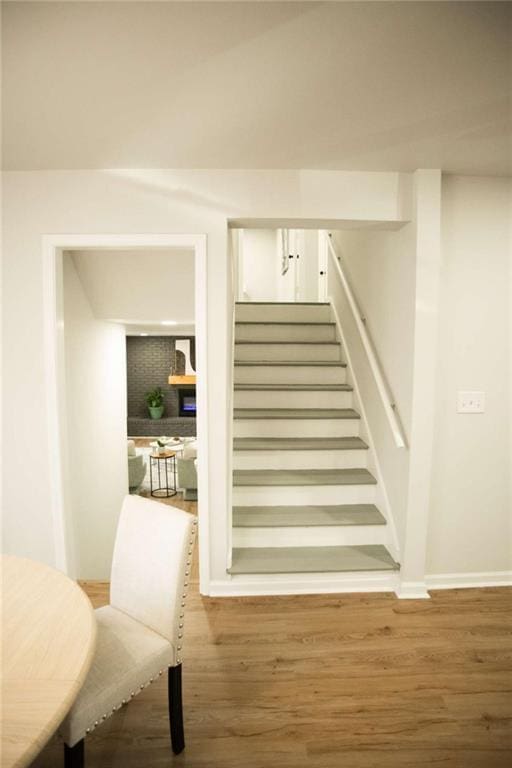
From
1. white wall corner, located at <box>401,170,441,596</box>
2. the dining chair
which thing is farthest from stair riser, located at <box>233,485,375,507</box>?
the dining chair

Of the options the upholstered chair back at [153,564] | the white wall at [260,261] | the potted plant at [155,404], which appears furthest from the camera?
the potted plant at [155,404]

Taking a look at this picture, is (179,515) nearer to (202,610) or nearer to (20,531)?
(202,610)

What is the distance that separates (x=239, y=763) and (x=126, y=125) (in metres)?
2.68

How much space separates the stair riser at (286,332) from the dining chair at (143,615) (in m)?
2.81

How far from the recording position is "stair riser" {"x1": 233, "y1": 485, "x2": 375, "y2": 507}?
3121 millimetres

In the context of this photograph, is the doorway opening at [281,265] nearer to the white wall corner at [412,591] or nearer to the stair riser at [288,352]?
the stair riser at [288,352]

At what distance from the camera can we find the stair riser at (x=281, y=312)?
184 inches

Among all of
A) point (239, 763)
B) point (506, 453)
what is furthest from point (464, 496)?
point (239, 763)

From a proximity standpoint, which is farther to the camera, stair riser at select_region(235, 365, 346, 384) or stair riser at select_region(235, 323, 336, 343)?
stair riser at select_region(235, 323, 336, 343)

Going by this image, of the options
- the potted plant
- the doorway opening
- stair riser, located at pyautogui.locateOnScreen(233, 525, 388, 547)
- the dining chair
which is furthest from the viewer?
the potted plant

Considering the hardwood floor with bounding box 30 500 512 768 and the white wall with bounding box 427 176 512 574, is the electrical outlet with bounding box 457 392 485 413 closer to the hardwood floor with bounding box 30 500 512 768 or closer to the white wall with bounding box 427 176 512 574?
the white wall with bounding box 427 176 512 574

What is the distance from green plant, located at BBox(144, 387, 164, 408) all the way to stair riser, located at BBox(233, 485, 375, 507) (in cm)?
765

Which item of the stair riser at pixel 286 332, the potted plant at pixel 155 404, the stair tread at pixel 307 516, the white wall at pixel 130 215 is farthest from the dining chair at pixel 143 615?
the potted plant at pixel 155 404

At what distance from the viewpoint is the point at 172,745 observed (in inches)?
64.4
